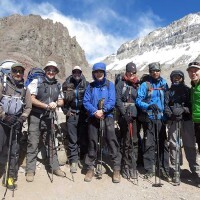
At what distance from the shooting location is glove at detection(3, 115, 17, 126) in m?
8.03

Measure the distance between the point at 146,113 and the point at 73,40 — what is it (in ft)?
386

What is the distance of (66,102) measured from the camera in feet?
31.7

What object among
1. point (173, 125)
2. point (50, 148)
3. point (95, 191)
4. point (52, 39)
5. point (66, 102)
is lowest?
point (95, 191)

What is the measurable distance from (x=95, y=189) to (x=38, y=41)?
92.2 metres

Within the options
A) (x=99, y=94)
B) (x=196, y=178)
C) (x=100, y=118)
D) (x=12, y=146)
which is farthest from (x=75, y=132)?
(x=196, y=178)

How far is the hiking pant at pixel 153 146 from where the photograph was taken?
930 cm

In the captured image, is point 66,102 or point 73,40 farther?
point 73,40

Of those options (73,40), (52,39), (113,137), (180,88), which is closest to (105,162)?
(113,137)

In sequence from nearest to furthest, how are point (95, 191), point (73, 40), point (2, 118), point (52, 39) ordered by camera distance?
1. point (2, 118)
2. point (95, 191)
3. point (52, 39)
4. point (73, 40)

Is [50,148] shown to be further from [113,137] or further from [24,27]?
[24,27]

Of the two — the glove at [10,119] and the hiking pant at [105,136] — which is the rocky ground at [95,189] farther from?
the glove at [10,119]

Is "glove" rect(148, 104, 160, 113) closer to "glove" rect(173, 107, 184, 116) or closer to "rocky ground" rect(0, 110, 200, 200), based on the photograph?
"glove" rect(173, 107, 184, 116)

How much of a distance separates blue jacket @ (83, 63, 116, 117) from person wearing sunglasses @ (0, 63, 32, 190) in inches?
61.0

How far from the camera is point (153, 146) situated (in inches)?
370
